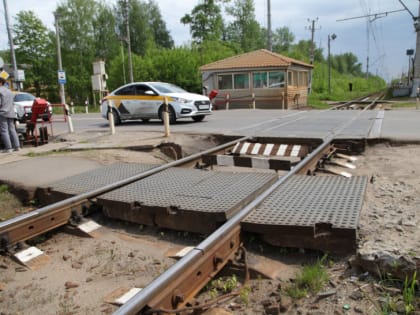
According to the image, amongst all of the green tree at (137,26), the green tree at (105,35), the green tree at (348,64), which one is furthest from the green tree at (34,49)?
the green tree at (348,64)

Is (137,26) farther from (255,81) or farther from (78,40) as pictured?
(255,81)

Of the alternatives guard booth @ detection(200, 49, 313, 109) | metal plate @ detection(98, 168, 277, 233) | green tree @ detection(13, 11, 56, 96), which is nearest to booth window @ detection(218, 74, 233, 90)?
guard booth @ detection(200, 49, 313, 109)

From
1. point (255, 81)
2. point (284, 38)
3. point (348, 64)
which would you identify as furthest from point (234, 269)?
point (348, 64)

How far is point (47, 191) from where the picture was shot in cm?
510

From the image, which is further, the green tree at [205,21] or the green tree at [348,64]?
the green tree at [348,64]

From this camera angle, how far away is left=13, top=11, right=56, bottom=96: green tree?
187 feet

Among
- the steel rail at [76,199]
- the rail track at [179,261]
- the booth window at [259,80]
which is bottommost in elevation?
the rail track at [179,261]

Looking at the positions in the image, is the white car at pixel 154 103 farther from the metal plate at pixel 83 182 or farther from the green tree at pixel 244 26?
the green tree at pixel 244 26

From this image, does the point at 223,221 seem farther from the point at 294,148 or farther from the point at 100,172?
the point at 294,148

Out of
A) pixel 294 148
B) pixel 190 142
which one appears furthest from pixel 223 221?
pixel 190 142

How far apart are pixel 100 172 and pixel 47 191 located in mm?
883

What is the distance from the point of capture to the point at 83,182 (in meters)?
5.19

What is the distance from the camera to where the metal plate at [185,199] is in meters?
3.78

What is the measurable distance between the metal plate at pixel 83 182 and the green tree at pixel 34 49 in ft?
189
